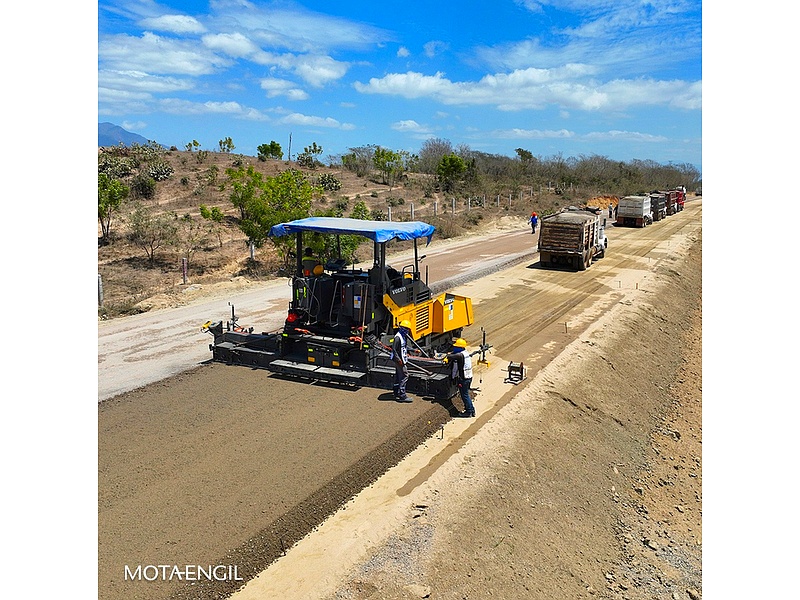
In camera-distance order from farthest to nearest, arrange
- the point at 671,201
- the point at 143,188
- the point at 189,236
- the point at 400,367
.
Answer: the point at 671,201 → the point at 143,188 → the point at 189,236 → the point at 400,367

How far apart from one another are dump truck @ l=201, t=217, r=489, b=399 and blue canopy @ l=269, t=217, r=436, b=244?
0.02 m

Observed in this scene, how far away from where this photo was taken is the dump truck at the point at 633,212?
45250mm

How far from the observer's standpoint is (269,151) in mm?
62906

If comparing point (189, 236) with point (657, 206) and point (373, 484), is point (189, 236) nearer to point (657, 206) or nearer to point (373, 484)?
point (373, 484)

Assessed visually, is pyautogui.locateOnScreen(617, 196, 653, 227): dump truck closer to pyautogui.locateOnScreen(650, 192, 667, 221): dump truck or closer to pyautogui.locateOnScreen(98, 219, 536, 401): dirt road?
pyautogui.locateOnScreen(650, 192, 667, 221): dump truck

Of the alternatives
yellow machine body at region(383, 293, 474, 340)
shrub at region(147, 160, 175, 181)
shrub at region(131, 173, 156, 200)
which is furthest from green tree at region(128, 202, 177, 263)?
yellow machine body at region(383, 293, 474, 340)

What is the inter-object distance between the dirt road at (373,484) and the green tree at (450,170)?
48830mm

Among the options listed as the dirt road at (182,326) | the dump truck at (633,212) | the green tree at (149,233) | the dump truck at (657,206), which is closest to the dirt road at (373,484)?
the dirt road at (182,326)

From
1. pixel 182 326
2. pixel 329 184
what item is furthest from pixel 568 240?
pixel 329 184

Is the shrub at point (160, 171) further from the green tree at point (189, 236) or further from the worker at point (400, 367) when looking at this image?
the worker at point (400, 367)

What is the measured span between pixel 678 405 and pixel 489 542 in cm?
935

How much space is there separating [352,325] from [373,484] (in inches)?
156

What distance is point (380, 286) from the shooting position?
37.4 feet

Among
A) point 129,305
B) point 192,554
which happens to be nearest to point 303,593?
point 192,554
